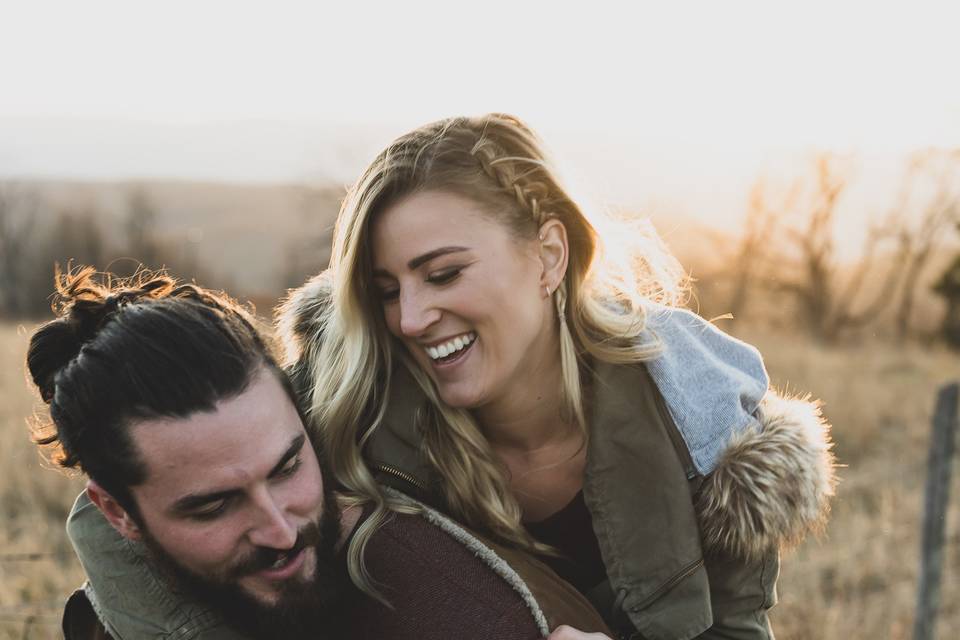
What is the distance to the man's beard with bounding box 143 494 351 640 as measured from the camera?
88.6 inches

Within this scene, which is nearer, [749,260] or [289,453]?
[289,453]

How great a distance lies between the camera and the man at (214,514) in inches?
84.0

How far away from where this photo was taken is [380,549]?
228 centimetres

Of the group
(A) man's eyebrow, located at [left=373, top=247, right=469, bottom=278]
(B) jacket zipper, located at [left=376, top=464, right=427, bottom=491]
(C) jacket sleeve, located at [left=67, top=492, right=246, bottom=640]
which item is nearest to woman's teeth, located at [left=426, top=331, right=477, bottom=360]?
(A) man's eyebrow, located at [left=373, top=247, right=469, bottom=278]

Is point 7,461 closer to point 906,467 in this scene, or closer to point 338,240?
point 338,240

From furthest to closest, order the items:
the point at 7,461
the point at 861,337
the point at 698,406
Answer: the point at 861,337 → the point at 7,461 → the point at 698,406

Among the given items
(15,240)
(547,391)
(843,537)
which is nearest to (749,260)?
(843,537)

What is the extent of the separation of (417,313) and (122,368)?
866 millimetres

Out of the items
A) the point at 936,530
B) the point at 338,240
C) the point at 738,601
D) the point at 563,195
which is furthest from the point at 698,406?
the point at 936,530

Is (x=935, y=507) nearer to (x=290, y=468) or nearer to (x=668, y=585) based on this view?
(x=668, y=585)

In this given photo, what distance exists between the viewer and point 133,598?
7.43 feet

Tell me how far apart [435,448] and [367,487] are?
36 centimetres

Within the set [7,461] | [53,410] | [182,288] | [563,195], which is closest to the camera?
[53,410]

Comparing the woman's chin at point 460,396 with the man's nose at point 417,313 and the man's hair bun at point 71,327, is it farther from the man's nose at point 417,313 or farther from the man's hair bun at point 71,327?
the man's hair bun at point 71,327
